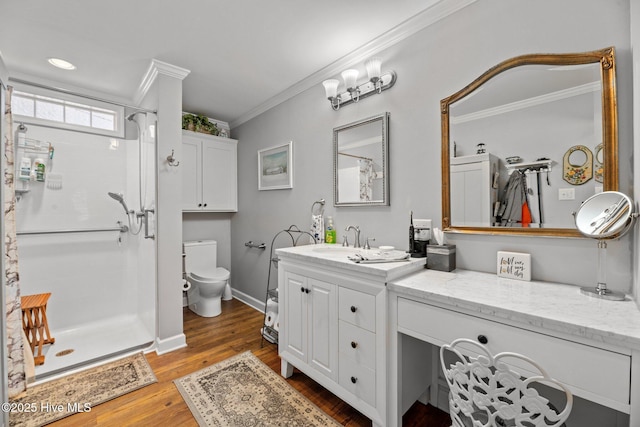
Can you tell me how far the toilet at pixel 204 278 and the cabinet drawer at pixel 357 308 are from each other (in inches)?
76.6

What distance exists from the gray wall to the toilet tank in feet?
3.29

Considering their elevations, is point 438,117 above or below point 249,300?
above

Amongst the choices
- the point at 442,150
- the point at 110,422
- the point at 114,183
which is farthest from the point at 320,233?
the point at 114,183

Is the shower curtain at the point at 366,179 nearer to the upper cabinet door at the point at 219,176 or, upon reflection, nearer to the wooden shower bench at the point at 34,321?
the upper cabinet door at the point at 219,176

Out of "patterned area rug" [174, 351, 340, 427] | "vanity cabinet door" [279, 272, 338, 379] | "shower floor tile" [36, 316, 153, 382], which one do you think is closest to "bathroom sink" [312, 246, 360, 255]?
"vanity cabinet door" [279, 272, 338, 379]

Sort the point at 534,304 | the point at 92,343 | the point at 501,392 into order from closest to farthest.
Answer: the point at 501,392, the point at 534,304, the point at 92,343

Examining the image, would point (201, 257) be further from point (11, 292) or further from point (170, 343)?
point (11, 292)

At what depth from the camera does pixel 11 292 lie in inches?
69.9

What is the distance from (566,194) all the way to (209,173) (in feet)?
11.1

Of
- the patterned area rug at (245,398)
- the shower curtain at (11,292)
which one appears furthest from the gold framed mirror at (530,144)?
the shower curtain at (11,292)

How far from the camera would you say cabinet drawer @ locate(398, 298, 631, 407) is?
837 mm

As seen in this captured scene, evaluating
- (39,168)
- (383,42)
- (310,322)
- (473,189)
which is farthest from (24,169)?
(473,189)

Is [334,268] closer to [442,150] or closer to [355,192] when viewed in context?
[355,192]

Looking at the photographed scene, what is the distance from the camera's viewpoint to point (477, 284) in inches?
52.6
